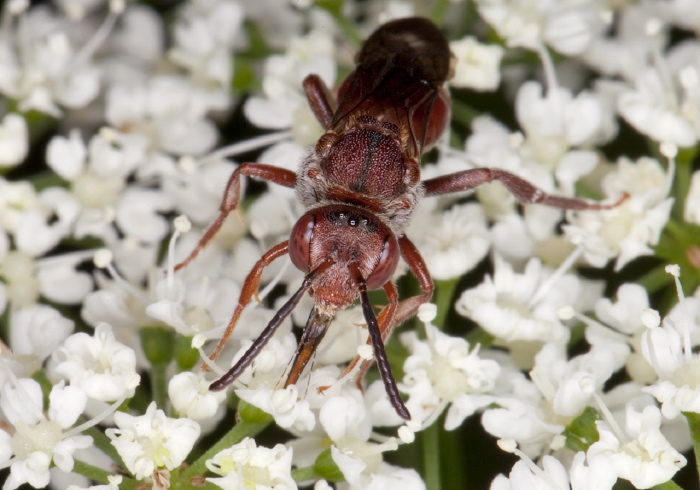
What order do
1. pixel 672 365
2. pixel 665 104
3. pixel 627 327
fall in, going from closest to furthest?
pixel 672 365 → pixel 627 327 → pixel 665 104

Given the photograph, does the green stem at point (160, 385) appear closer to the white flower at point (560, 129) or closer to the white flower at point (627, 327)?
the white flower at point (627, 327)

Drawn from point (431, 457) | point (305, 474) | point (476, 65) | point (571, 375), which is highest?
point (476, 65)

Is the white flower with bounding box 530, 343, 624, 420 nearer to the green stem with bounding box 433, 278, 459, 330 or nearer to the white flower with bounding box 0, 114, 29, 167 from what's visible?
the green stem with bounding box 433, 278, 459, 330

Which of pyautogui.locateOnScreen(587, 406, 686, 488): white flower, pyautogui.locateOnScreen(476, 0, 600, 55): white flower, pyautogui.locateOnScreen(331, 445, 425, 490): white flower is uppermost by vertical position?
pyautogui.locateOnScreen(476, 0, 600, 55): white flower

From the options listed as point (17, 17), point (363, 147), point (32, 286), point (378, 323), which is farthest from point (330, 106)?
point (17, 17)

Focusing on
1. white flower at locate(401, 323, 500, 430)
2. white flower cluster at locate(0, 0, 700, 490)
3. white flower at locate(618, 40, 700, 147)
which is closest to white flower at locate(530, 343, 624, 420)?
white flower cluster at locate(0, 0, 700, 490)

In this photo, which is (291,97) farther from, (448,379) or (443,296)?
(448,379)

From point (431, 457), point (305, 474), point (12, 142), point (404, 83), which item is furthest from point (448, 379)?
point (12, 142)
